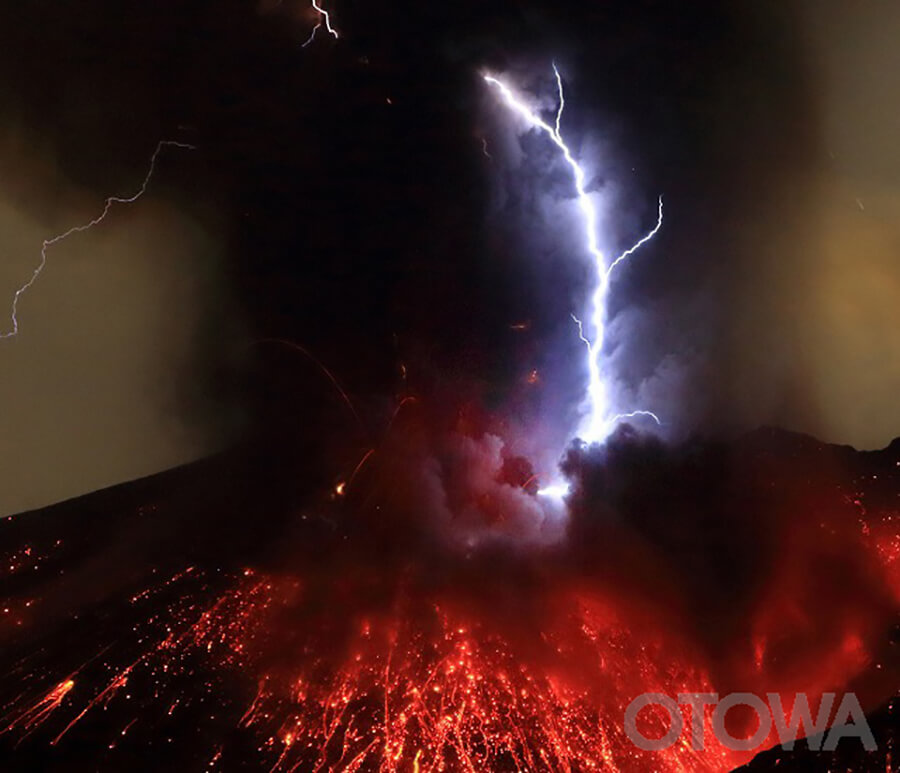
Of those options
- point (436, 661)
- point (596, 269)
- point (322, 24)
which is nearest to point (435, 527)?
point (436, 661)

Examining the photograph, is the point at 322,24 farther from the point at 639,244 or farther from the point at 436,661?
the point at 436,661

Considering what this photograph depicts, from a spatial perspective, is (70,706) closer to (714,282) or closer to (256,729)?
(256,729)

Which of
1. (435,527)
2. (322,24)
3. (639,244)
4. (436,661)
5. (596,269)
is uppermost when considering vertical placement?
(322,24)

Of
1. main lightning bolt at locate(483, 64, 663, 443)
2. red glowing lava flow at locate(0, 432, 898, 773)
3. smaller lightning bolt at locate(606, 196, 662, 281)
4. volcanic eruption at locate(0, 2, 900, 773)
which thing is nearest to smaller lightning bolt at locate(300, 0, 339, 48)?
volcanic eruption at locate(0, 2, 900, 773)

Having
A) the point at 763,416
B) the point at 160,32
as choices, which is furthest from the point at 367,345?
the point at 763,416

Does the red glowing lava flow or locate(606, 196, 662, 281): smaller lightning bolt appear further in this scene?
locate(606, 196, 662, 281): smaller lightning bolt

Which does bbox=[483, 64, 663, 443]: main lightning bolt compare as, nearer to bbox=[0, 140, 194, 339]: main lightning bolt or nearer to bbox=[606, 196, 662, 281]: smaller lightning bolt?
bbox=[606, 196, 662, 281]: smaller lightning bolt
